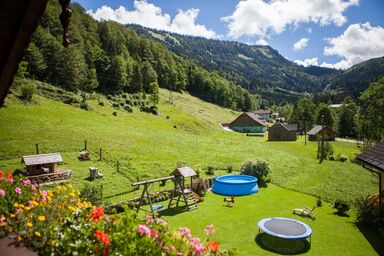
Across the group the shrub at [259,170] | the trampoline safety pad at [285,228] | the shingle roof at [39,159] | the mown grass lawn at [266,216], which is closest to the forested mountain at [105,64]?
the shingle roof at [39,159]

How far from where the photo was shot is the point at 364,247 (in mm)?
17844

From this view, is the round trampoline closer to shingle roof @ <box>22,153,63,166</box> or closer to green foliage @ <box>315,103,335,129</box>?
shingle roof @ <box>22,153,63,166</box>

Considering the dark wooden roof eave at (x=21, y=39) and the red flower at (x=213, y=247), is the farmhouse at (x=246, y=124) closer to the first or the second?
the red flower at (x=213, y=247)

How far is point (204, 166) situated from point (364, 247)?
76.6 feet

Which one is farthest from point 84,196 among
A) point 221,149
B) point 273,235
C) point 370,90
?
point 370,90

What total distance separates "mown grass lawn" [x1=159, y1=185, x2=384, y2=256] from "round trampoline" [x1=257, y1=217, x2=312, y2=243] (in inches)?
24.1

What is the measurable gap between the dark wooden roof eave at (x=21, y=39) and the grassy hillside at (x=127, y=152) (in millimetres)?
22462

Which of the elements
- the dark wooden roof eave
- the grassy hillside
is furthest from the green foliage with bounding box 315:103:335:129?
the dark wooden roof eave

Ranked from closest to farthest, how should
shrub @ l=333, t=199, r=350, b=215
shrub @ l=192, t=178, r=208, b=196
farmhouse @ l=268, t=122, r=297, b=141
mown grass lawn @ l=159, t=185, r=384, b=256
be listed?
mown grass lawn @ l=159, t=185, r=384, b=256, shrub @ l=333, t=199, r=350, b=215, shrub @ l=192, t=178, r=208, b=196, farmhouse @ l=268, t=122, r=297, b=141

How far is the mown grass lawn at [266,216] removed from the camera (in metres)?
17.9

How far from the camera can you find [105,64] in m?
98.2

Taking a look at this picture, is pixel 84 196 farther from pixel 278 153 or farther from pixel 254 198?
pixel 278 153

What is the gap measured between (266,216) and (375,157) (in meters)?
9.01

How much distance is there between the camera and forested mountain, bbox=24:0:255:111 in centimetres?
7094
